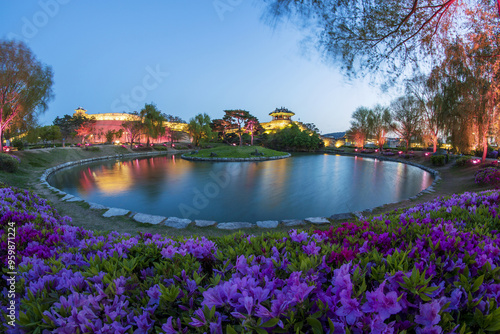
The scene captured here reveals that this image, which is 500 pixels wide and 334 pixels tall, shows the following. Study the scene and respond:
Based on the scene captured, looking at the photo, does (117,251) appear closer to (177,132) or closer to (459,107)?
(459,107)

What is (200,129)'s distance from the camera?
45.0 meters

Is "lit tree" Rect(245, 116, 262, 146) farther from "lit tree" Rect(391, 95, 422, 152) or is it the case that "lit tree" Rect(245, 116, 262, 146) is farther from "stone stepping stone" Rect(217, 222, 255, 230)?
"stone stepping stone" Rect(217, 222, 255, 230)

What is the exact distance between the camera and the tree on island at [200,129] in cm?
4497

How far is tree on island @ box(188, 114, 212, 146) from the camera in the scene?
44969 millimetres

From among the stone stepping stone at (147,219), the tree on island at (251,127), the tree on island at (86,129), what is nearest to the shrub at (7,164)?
the stone stepping stone at (147,219)

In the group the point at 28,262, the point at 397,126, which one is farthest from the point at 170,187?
the point at 397,126

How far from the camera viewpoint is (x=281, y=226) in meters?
5.33

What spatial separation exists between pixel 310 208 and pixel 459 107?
15597 mm

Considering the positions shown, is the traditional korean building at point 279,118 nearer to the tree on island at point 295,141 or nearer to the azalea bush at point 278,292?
the tree on island at point 295,141

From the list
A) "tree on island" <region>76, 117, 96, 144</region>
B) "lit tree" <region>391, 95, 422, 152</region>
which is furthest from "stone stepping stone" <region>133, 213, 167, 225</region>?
"tree on island" <region>76, 117, 96, 144</region>

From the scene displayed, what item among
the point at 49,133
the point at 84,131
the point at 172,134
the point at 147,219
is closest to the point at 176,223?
the point at 147,219

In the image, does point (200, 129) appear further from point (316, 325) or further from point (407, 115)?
point (316, 325)

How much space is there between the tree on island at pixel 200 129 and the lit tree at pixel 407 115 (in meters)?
31.7

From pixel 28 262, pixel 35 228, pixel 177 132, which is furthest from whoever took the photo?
pixel 177 132
